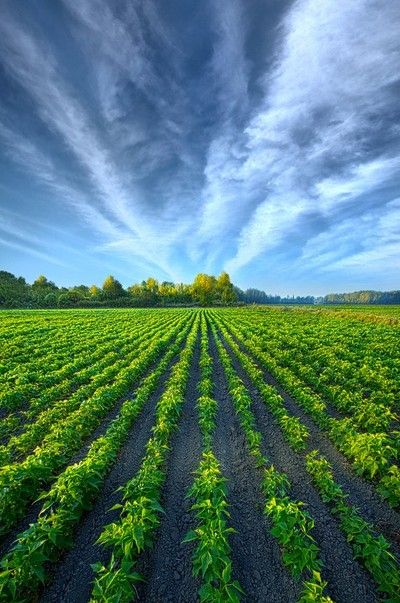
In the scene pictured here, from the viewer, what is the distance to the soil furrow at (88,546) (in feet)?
13.5

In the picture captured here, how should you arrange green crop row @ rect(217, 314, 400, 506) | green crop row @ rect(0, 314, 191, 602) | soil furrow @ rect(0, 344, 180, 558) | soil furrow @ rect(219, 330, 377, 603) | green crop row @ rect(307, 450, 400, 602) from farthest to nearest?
green crop row @ rect(217, 314, 400, 506) → soil furrow @ rect(0, 344, 180, 558) → soil furrow @ rect(219, 330, 377, 603) → green crop row @ rect(307, 450, 400, 602) → green crop row @ rect(0, 314, 191, 602)

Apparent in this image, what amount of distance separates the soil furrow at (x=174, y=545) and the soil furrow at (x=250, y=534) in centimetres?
81

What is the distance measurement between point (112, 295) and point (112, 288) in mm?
3691

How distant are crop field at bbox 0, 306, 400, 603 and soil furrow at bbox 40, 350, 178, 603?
0.02 metres

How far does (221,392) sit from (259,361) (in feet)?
18.9

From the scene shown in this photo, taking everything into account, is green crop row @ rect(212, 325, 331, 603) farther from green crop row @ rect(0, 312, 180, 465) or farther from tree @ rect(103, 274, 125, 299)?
tree @ rect(103, 274, 125, 299)

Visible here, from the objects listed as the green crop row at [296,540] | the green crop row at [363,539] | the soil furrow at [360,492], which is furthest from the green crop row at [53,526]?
the soil furrow at [360,492]

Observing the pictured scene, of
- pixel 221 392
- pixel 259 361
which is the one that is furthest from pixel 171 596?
pixel 259 361

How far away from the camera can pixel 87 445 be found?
800 cm

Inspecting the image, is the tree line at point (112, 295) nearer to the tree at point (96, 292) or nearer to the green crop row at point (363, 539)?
A: the tree at point (96, 292)

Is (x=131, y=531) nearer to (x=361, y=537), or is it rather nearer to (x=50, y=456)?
(x=50, y=456)

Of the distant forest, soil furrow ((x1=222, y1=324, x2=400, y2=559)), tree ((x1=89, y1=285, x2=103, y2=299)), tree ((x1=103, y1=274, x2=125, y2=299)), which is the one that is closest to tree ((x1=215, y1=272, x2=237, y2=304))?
the distant forest

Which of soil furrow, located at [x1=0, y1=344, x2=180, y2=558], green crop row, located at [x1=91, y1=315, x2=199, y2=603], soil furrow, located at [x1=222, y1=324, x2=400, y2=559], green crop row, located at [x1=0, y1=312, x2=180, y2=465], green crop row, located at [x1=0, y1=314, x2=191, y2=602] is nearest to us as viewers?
green crop row, located at [x1=91, y1=315, x2=199, y2=603]

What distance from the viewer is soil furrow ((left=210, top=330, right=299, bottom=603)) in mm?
4202
